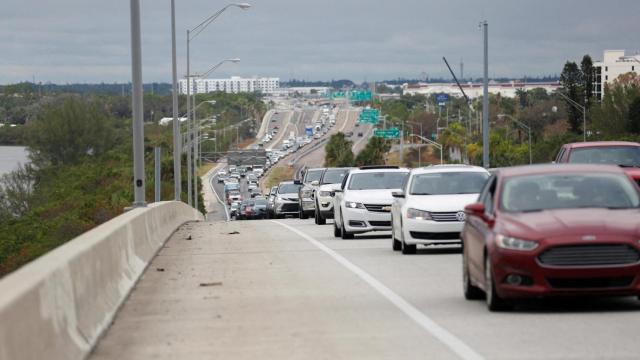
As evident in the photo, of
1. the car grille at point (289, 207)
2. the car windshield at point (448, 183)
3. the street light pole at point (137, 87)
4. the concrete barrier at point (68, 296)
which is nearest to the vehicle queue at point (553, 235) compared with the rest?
the concrete barrier at point (68, 296)

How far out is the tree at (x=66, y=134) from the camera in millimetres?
175750

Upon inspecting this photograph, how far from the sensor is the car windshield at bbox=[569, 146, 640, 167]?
2962 centimetres

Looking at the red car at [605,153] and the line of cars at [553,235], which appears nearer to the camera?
the line of cars at [553,235]

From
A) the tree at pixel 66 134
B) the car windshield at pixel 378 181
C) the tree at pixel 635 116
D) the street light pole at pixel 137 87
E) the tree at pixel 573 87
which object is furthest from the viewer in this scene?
the tree at pixel 66 134

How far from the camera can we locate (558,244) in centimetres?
1378

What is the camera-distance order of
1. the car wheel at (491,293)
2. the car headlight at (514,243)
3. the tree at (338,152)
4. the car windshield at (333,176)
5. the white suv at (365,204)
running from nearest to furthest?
the car headlight at (514,243)
the car wheel at (491,293)
the white suv at (365,204)
the car windshield at (333,176)
the tree at (338,152)

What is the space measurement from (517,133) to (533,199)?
183 m

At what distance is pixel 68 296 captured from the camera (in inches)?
455

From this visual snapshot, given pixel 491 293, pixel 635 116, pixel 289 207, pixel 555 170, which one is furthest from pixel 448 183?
pixel 635 116

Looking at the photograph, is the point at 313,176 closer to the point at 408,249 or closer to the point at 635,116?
the point at 408,249

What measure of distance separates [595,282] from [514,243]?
2.83 ft

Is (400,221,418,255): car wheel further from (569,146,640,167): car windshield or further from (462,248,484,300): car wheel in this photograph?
(462,248,484,300): car wheel

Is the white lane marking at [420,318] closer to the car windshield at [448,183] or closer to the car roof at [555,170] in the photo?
the car roof at [555,170]

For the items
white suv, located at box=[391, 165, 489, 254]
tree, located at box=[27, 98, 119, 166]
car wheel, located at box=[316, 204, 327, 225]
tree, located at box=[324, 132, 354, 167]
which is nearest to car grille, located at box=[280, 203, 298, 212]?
car wheel, located at box=[316, 204, 327, 225]
